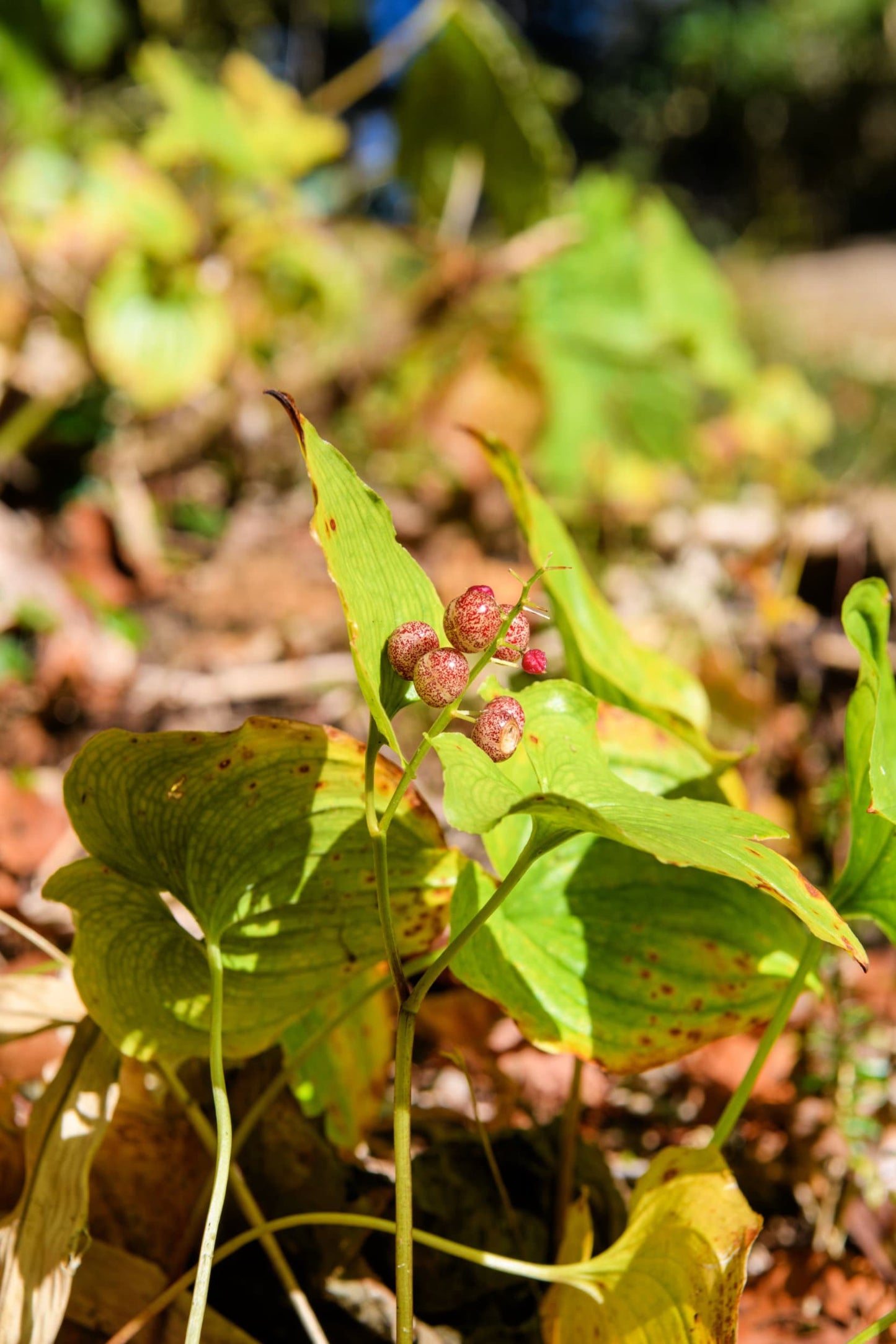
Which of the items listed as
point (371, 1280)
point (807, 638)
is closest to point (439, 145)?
point (807, 638)

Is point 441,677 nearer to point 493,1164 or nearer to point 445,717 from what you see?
point 445,717

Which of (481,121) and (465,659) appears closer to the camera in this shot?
(465,659)

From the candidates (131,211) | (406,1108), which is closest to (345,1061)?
(406,1108)

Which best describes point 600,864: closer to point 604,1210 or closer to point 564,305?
point 604,1210

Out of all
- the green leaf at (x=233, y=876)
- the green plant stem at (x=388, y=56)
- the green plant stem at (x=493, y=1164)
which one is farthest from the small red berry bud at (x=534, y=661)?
the green plant stem at (x=388, y=56)

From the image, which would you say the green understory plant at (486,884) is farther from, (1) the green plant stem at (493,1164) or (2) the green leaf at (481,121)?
(2) the green leaf at (481,121)

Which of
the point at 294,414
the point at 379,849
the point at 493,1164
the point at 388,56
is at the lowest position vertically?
the point at 493,1164

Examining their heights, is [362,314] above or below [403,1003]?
below

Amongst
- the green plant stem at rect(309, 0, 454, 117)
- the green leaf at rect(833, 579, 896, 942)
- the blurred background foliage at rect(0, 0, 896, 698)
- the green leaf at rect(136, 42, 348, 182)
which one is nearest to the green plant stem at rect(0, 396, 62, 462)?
the blurred background foliage at rect(0, 0, 896, 698)
